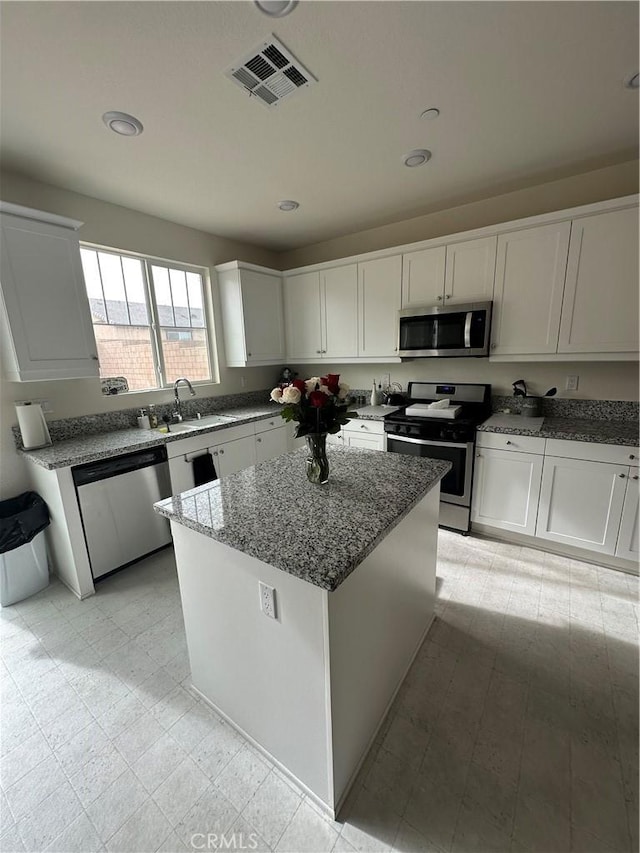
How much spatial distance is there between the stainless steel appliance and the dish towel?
1581mm

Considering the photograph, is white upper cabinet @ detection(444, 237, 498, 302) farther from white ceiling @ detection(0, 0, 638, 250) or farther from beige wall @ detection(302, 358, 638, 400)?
beige wall @ detection(302, 358, 638, 400)

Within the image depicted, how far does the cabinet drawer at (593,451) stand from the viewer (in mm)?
2174

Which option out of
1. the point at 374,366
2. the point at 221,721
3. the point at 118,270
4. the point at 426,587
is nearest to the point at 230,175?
the point at 118,270

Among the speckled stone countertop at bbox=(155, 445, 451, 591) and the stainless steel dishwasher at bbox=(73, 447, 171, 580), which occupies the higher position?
the speckled stone countertop at bbox=(155, 445, 451, 591)

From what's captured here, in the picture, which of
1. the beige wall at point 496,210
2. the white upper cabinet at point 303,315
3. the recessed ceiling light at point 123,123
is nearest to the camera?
the recessed ceiling light at point 123,123

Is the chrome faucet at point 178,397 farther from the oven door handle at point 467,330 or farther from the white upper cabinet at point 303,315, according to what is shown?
the oven door handle at point 467,330

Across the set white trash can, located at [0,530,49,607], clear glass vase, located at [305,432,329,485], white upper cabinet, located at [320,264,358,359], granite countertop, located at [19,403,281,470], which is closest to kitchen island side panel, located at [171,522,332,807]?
clear glass vase, located at [305,432,329,485]

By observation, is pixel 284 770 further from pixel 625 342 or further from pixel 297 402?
pixel 625 342

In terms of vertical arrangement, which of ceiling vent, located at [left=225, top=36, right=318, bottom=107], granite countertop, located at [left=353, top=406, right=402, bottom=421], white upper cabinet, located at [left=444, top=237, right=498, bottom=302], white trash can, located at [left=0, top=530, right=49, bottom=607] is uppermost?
ceiling vent, located at [left=225, top=36, right=318, bottom=107]

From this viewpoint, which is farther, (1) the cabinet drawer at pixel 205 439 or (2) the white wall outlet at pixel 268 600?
(1) the cabinet drawer at pixel 205 439

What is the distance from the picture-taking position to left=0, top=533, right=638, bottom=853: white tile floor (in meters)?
1.14

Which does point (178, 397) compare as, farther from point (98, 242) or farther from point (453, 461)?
point (453, 461)

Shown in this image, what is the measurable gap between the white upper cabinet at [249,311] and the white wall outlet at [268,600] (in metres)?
Result: 2.83

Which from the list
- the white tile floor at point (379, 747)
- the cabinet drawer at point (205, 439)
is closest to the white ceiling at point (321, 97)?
the cabinet drawer at point (205, 439)
